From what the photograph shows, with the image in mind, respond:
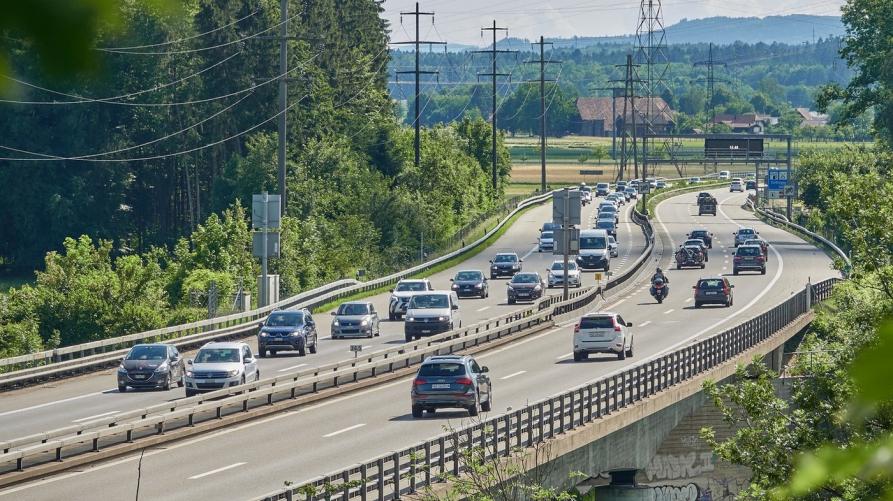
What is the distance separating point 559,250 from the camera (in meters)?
62.0

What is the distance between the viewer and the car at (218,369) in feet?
125

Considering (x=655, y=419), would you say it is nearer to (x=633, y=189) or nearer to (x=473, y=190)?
(x=473, y=190)

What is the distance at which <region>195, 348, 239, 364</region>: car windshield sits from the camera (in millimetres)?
38750

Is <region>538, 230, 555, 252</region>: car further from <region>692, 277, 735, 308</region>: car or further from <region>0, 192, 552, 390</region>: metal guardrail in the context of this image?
<region>692, 277, 735, 308</region>: car

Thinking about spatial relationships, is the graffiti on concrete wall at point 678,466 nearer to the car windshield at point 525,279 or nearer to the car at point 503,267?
the car windshield at point 525,279

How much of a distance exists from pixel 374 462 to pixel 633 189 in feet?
483

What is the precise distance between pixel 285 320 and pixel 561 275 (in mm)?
28075

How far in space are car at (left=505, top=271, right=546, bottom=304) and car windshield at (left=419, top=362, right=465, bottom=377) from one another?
111 feet

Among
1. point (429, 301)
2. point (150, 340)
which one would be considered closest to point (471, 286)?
point (429, 301)

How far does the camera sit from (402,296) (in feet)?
213

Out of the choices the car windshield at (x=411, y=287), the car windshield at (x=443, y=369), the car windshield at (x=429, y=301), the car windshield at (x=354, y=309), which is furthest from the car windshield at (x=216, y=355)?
the car windshield at (x=411, y=287)

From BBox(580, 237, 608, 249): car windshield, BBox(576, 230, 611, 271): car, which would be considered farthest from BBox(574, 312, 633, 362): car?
BBox(580, 237, 608, 249): car windshield

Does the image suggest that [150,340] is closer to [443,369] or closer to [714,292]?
[443,369]

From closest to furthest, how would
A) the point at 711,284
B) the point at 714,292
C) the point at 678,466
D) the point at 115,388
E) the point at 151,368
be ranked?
the point at 678,466
the point at 151,368
the point at 115,388
the point at 714,292
the point at 711,284
